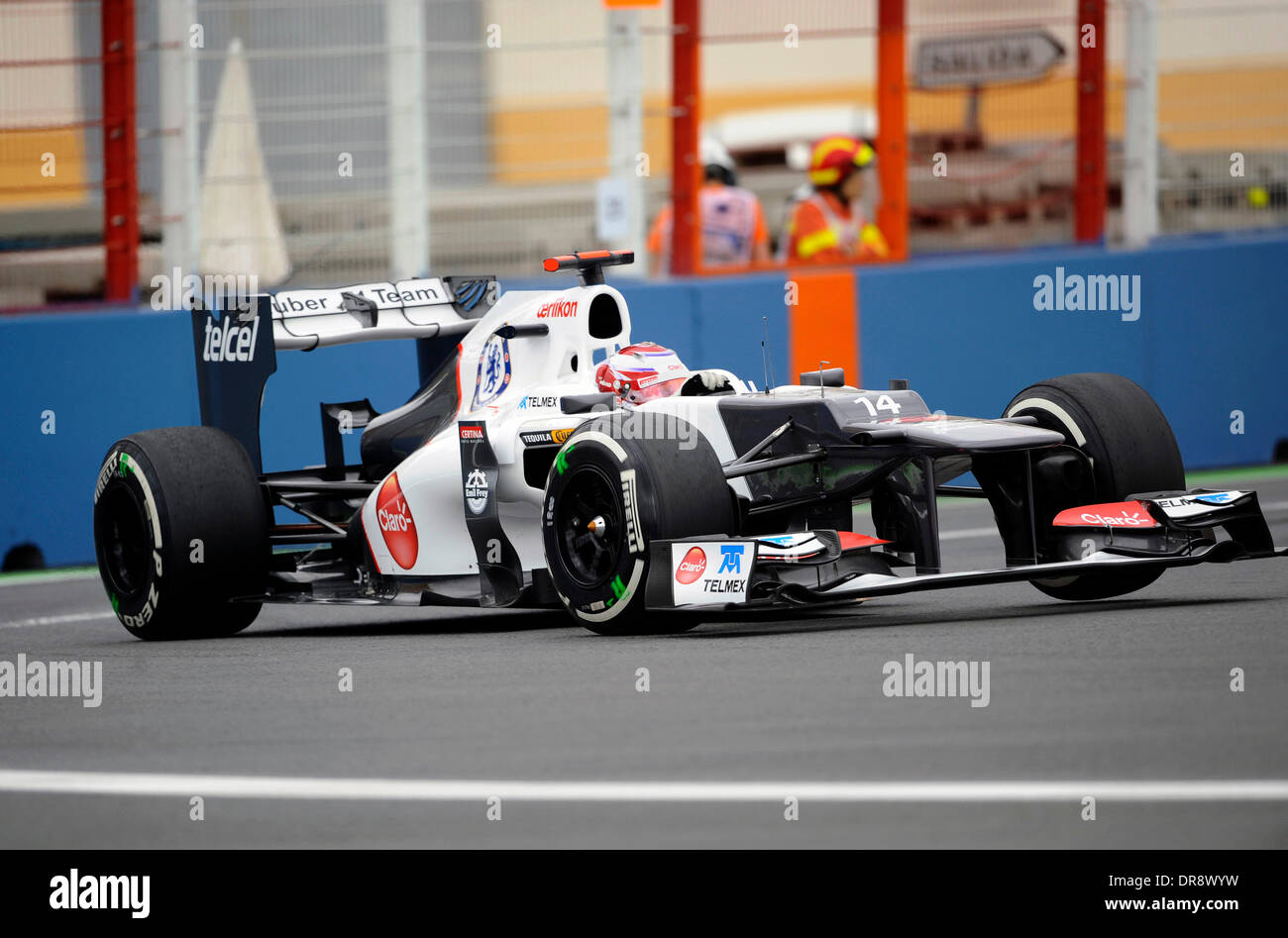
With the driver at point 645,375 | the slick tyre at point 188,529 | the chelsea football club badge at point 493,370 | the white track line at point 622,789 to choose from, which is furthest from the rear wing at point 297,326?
the white track line at point 622,789

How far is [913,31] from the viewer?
49.3 feet

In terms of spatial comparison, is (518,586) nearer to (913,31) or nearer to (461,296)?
(461,296)

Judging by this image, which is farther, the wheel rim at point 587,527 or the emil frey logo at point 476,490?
the emil frey logo at point 476,490

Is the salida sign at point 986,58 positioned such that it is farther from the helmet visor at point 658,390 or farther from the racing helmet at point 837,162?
the helmet visor at point 658,390

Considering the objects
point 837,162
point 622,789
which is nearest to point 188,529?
point 622,789

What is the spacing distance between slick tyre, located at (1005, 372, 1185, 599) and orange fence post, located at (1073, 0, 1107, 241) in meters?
6.25

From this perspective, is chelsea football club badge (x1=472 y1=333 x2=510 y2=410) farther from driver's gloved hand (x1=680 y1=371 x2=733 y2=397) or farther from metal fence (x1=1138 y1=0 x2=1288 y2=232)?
metal fence (x1=1138 y1=0 x2=1288 y2=232)

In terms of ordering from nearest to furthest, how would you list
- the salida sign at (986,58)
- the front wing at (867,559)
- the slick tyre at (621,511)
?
the front wing at (867,559)
the slick tyre at (621,511)
the salida sign at (986,58)

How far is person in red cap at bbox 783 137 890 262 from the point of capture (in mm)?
15234

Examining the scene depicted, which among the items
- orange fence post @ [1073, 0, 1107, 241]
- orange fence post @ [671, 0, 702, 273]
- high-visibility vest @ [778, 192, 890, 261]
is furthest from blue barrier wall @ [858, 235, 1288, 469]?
orange fence post @ [671, 0, 702, 273]

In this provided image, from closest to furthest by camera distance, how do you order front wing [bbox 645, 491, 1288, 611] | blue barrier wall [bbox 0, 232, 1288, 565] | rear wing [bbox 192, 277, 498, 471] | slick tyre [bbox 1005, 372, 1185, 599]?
front wing [bbox 645, 491, 1288, 611] < slick tyre [bbox 1005, 372, 1185, 599] < rear wing [bbox 192, 277, 498, 471] < blue barrier wall [bbox 0, 232, 1288, 565]

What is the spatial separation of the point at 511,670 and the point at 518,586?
1.55m

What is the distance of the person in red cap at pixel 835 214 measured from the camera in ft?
50.0

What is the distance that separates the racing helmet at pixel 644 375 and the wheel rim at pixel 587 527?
80cm
